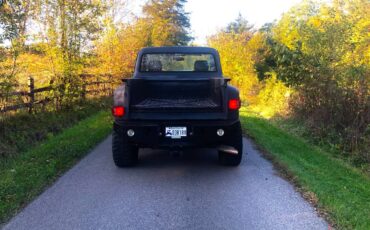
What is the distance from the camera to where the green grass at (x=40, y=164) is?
4.95m

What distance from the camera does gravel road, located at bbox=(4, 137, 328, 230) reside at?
417 centimetres

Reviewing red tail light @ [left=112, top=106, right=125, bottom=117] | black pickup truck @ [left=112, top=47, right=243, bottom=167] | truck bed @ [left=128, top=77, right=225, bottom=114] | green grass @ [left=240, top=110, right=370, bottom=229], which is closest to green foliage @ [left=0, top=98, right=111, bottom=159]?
red tail light @ [left=112, top=106, right=125, bottom=117]

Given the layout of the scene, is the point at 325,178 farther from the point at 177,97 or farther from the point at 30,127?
the point at 30,127

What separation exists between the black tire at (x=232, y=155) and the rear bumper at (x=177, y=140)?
0.24m

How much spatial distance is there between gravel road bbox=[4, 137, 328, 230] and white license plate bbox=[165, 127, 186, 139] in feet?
Result: 2.22

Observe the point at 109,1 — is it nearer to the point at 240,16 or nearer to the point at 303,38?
the point at 303,38

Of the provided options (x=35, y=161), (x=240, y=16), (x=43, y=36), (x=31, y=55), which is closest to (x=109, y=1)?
(x=43, y=36)

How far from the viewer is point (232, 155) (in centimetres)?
662

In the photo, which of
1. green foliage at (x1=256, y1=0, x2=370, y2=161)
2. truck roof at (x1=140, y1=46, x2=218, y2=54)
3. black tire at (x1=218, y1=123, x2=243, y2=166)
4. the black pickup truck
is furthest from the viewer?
green foliage at (x1=256, y1=0, x2=370, y2=161)

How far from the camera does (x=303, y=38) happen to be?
36.7ft

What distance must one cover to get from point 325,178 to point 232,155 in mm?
1561

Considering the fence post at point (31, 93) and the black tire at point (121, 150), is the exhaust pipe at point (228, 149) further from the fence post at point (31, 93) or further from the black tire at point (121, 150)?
the fence post at point (31, 93)

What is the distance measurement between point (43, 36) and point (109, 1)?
23.0 feet

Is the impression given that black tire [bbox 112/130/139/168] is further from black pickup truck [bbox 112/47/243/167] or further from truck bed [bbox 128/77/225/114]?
truck bed [bbox 128/77/225/114]
